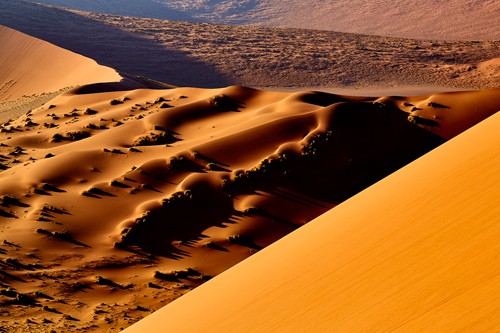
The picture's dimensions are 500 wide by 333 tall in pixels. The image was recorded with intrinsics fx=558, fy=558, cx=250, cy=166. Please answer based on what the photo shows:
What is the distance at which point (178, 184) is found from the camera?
13844mm

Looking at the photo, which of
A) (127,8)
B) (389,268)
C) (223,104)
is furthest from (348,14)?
(389,268)

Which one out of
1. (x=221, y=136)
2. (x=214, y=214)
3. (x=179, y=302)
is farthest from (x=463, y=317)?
(x=221, y=136)

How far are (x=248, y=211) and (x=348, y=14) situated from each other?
305 feet

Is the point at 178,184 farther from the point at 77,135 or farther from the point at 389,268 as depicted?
the point at 389,268

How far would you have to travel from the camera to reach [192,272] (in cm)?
1064

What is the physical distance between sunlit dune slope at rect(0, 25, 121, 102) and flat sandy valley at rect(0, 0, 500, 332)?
97.5 inches

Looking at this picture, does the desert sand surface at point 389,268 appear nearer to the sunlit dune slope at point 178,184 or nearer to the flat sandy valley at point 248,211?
the flat sandy valley at point 248,211

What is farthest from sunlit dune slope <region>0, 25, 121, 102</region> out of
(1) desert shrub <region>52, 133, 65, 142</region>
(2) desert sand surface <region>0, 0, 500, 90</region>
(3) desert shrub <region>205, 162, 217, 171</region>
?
(3) desert shrub <region>205, 162, 217, 171</region>

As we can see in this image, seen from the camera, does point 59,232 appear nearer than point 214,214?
Yes

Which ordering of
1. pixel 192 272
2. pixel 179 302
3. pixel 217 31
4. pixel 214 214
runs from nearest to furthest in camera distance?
pixel 179 302
pixel 192 272
pixel 214 214
pixel 217 31

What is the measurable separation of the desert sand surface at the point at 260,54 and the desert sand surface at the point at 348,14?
70.2ft

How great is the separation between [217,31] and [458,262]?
219ft

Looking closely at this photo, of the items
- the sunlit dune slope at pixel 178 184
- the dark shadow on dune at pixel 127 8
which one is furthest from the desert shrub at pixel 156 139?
the dark shadow on dune at pixel 127 8

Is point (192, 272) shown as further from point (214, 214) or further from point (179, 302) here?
point (179, 302)
